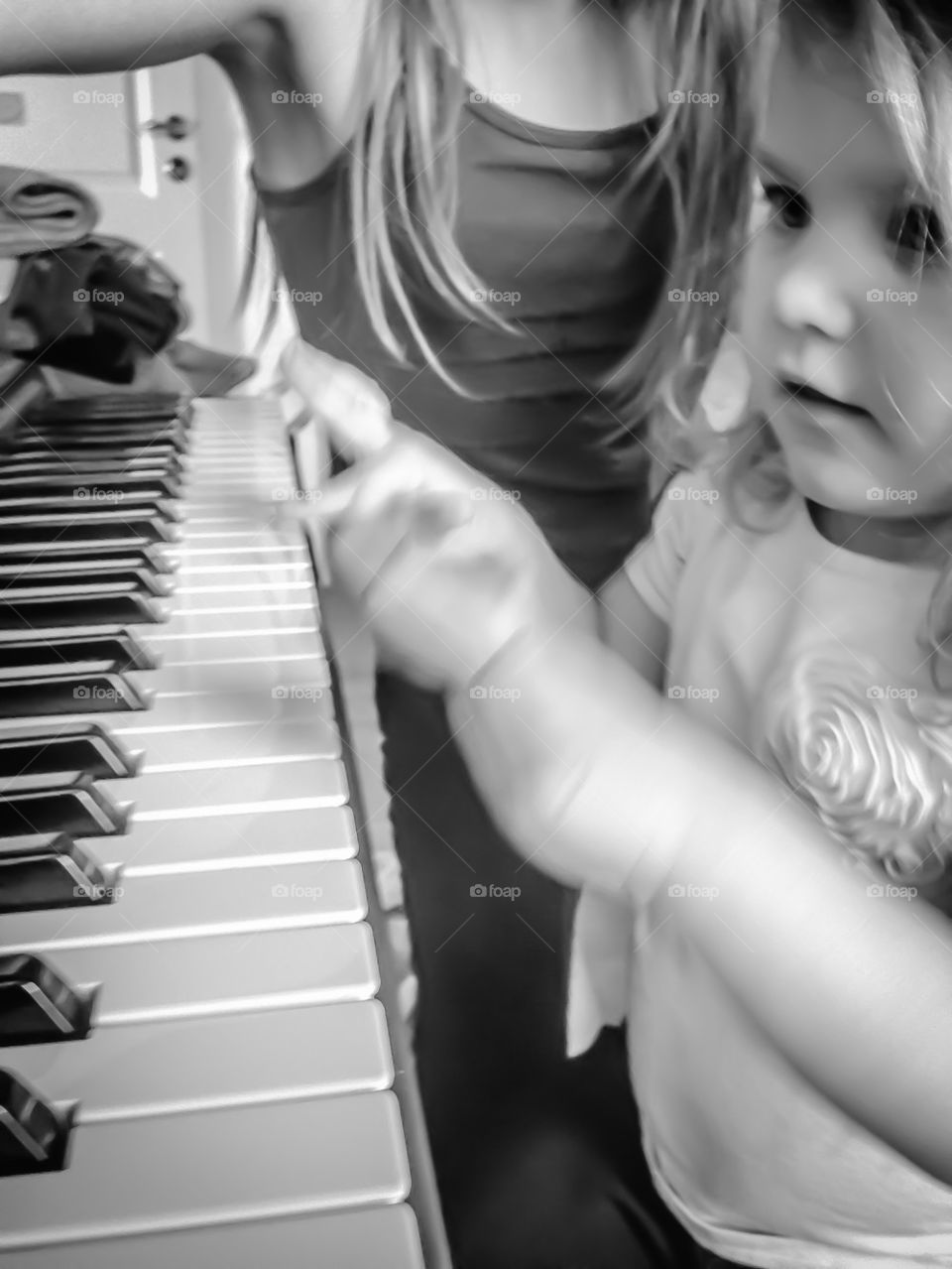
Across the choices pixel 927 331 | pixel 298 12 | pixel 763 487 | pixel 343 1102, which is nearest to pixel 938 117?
pixel 927 331

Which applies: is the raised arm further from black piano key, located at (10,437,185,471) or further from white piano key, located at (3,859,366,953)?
white piano key, located at (3,859,366,953)

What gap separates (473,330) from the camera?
2.56 ft

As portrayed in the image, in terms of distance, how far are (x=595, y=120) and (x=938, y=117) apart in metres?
0.22

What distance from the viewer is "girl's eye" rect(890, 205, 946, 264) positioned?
0.74 m

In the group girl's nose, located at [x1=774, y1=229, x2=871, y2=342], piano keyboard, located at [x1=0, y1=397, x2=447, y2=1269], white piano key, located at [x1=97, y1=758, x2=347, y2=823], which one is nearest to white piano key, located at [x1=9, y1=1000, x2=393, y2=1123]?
piano keyboard, located at [x1=0, y1=397, x2=447, y2=1269]

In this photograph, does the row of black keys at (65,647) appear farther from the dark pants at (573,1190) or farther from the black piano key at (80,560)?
the dark pants at (573,1190)

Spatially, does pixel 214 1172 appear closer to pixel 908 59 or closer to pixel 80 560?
pixel 80 560

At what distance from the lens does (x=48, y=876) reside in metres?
0.47

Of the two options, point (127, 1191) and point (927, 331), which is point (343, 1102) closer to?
point (127, 1191)

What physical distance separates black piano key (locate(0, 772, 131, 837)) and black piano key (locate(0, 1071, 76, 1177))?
115mm

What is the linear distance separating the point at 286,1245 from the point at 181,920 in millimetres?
139

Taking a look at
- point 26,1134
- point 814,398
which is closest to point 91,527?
point 26,1134

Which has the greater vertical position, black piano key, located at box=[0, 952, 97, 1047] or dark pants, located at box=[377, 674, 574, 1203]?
black piano key, located at box=[0, 952, 97, 1047]

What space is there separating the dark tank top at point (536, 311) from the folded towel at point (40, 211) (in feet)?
0.38
